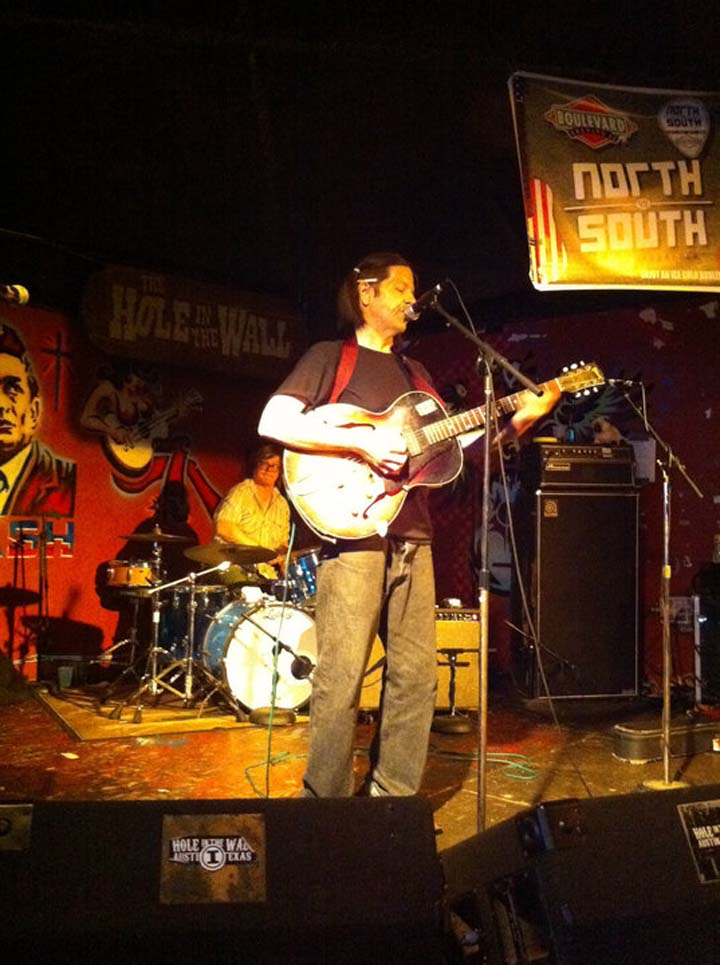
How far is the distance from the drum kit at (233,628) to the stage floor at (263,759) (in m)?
0.20

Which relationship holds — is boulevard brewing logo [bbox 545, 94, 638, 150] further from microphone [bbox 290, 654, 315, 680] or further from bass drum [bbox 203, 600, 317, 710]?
microphone [bbox 290, 654, 315, 680]

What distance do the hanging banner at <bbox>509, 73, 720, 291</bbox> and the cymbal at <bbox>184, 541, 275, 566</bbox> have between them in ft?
8.46

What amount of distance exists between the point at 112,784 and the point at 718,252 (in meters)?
4.47

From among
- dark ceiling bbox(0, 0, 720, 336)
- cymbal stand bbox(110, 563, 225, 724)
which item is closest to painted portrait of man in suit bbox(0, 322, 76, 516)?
dark ceiling bbox(0, 0, 720, 336)

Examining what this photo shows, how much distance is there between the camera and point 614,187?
507 cm

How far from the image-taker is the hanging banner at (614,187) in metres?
4.97

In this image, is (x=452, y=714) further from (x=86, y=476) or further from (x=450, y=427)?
(x=86, y=476)

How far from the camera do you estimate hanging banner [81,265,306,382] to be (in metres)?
7.78

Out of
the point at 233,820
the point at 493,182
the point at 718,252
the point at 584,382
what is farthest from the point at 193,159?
the point at 233,820

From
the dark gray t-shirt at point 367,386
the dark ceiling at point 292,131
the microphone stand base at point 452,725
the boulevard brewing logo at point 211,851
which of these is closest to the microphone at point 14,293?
the dark gray t-shirt at point 367,386

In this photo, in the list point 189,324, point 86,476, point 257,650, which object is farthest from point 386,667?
point 189,324

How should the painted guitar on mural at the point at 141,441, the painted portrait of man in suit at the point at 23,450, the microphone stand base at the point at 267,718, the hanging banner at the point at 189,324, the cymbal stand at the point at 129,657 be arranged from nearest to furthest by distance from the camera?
the microphone stand base at the point at 267,718 < the cymbal stand at the point at 129,657 < the painted portrait of man in suit at the point at 23,450 < the hanging banner at the point at 189,324 < the painted guitar on mural at the point at 141,441

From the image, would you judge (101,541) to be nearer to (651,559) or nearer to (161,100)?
(161,100)

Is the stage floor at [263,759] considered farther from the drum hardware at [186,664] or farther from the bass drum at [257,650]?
the bass drum at [257,650]
